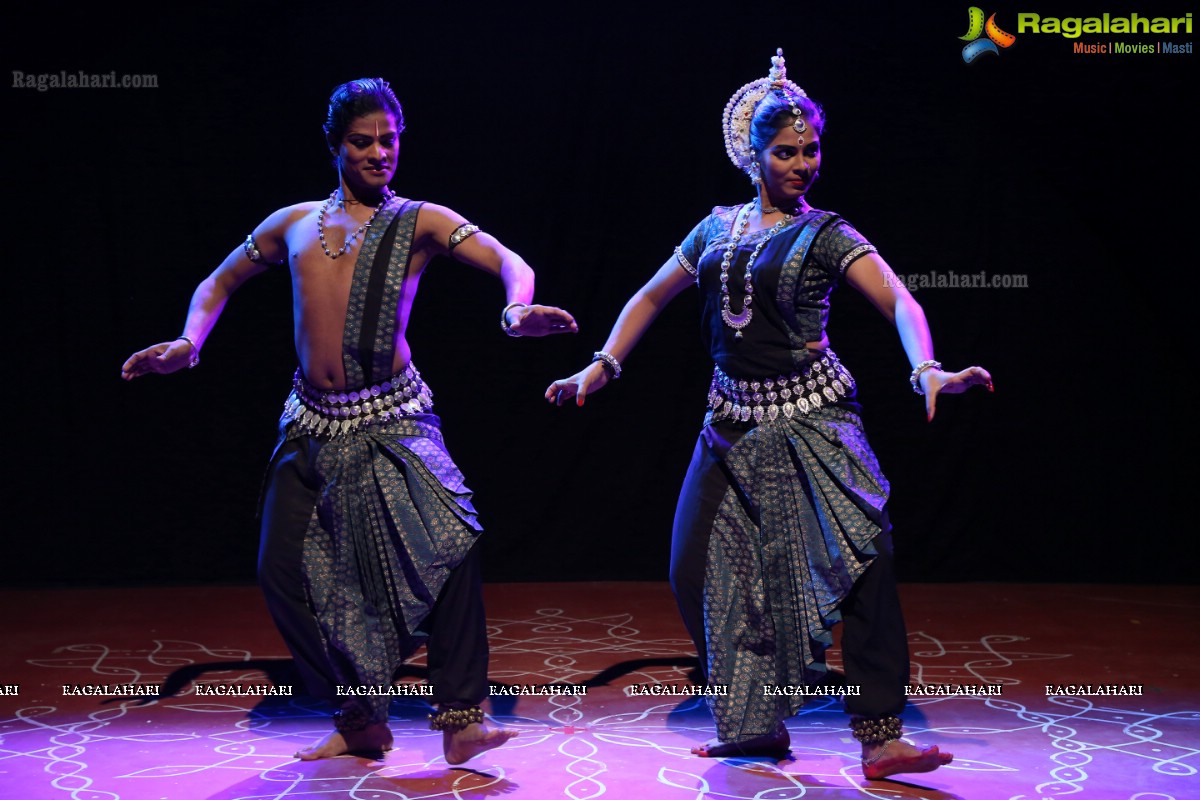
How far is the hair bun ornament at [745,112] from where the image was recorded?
3066mm

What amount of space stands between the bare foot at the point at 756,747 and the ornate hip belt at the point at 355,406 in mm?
1029

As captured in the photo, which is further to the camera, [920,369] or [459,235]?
[459,235]

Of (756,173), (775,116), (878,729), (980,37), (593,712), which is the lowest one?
(593,712)

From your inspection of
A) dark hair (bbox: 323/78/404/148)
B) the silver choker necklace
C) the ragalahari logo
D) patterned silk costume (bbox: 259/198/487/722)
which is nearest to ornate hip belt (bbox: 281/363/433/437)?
patterned silk costume (bbox: 259/198/487/722)

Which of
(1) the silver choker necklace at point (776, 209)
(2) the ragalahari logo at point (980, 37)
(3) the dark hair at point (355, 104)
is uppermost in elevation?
(2) the ragalahari logo at point (980, 37)

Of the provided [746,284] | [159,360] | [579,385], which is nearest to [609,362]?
[579,385]

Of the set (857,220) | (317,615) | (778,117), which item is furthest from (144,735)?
(857,220)

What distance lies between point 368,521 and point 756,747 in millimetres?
1020

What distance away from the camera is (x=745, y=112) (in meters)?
3.12

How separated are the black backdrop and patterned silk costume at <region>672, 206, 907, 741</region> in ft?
7.38

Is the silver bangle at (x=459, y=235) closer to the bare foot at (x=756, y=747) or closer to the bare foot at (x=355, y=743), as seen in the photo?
A: the bare foot at (x=355, y=743)

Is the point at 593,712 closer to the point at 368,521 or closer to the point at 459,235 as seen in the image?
the point at 368,521

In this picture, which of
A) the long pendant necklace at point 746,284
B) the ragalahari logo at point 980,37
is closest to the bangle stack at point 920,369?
the long pendant necklace at point 746,284

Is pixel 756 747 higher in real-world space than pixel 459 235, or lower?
lower
